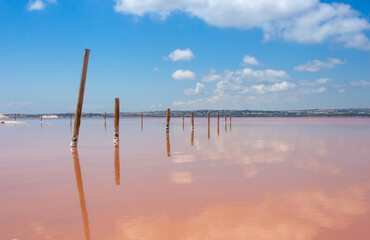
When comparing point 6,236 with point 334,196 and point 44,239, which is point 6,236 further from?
point 334,196

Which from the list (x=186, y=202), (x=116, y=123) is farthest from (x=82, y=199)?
(x=116, y=123)

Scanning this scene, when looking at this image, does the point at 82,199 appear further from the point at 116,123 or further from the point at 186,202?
the point at 116,123

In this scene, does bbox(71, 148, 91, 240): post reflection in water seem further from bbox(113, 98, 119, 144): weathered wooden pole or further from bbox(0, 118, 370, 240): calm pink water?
bbox(113, 98, 119, 144): weathered wooden pole

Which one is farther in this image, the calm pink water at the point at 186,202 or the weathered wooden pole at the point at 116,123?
the weathered wooden pole at the point at 116,123

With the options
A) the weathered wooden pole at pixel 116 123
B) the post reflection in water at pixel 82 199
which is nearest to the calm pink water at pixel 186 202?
the post reflection in water at pixel 82 199

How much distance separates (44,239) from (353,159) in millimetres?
11137

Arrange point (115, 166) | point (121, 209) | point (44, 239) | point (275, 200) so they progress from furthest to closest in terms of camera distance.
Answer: point (115, 166)
point (275, 200)
point (121, 209)
point (44, 239)

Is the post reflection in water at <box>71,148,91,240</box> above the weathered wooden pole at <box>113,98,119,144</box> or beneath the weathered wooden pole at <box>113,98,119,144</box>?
beneath

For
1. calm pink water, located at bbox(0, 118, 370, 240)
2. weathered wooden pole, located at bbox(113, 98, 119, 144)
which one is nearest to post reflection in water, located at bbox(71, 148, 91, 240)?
calm pink water, located at bbox(0, 118, 370, 240)

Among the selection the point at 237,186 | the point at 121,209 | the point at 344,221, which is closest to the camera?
the point at 344,221

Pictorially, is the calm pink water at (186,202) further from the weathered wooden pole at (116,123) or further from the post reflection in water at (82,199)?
the weathered wooden pole at (116,123)

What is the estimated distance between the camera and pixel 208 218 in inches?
187

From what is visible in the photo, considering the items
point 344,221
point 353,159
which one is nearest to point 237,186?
point 344,221

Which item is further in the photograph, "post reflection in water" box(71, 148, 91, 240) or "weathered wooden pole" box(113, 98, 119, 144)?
"weathered wooden pole" box(113, 98, 119, 144)
